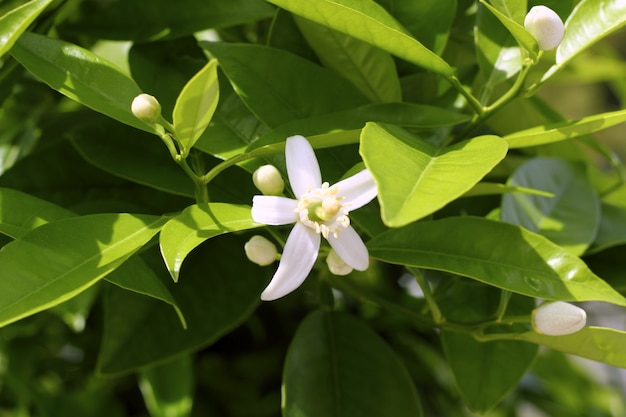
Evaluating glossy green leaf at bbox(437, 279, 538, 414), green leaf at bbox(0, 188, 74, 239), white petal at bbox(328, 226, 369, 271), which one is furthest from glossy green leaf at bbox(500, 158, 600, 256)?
green leaf at bbox(0, 188, 74, 239)

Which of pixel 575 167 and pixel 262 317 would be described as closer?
pixel 575 167

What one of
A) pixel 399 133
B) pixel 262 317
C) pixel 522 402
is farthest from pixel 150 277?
pixel 522 402

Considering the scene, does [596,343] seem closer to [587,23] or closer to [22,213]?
[587,23]

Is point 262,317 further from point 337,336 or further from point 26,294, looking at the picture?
point 26,294

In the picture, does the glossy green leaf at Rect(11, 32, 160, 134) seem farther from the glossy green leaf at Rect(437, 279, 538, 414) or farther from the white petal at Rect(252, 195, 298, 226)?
the glossy green leaf at Rect(437, 279, 538, 414)

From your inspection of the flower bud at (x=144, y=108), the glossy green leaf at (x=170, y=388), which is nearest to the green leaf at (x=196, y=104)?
the flower bud at (x=144, y=108)

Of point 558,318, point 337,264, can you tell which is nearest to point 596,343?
point 558,318
